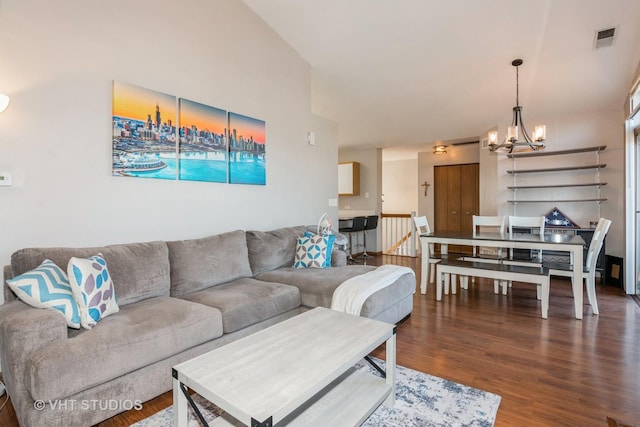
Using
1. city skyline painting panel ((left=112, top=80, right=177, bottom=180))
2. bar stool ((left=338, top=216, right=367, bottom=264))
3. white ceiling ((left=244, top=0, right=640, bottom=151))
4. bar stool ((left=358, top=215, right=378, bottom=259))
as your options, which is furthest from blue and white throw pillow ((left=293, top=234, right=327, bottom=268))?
bar stool ((left=358, top=215, right=378, bottom=259))

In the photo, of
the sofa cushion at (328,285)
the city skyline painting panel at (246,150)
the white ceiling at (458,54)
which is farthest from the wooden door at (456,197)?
the city skyline painting panel at (246,150)

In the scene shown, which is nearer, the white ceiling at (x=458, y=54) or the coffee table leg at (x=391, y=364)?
the coffee table leg at (x=391, y=364)

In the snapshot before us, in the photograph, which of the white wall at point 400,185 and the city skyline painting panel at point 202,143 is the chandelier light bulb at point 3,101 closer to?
the city skyline painting panel at point 202,143

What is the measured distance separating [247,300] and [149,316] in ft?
2.11

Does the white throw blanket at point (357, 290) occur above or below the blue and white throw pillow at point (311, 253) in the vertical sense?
below

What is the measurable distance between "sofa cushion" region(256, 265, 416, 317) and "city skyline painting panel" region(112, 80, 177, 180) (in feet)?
4.39

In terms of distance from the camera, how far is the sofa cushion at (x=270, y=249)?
3186mm

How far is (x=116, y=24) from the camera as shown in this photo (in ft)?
8.30

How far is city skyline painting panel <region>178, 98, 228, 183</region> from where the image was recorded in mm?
2973

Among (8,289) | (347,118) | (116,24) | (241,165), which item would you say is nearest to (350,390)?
(8,289)

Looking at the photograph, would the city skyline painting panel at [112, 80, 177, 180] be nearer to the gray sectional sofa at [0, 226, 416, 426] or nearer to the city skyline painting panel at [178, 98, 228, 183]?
the city skyline painting panel at [178, 98, 228, 183]

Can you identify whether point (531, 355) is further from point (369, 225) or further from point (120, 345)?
point (369, 225)

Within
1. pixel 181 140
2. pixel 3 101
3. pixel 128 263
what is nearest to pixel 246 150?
pixel 181 140

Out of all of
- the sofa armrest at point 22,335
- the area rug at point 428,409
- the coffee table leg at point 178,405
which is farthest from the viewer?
the area rug at point 428,409
